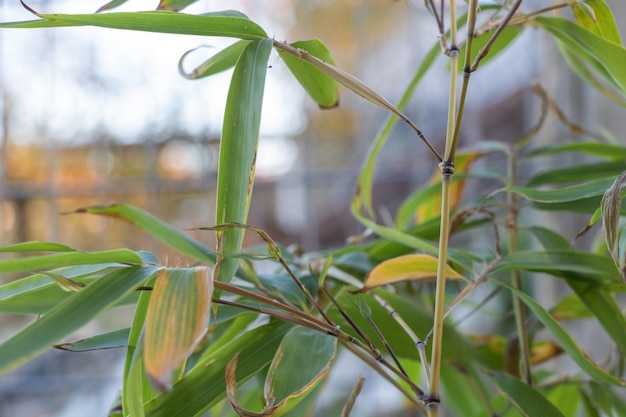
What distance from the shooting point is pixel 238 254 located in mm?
312

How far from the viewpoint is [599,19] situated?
0.42m

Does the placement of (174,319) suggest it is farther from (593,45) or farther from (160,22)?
(593,45)

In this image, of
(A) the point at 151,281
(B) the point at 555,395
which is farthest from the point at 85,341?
(B) the point at 555,395

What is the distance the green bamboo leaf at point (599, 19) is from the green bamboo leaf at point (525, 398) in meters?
0.23

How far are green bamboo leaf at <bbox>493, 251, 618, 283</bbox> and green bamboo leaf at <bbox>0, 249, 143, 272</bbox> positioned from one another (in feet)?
0.85

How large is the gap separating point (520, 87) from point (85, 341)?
1690mm

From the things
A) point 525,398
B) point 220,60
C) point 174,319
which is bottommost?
point 525,398

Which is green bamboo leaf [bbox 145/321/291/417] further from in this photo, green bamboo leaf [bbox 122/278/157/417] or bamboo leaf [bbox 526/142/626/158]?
bamboo leaf [bbox 526/142/626/158]

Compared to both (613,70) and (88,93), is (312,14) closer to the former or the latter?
(88,93)

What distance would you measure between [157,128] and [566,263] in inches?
45.9

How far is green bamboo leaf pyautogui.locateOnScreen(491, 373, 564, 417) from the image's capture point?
0.41 meters

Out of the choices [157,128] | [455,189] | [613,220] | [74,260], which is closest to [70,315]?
Result: [74,260]

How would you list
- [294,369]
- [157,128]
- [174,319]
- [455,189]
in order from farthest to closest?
[157,128] → [455,189] → [294,369] → [174,319]

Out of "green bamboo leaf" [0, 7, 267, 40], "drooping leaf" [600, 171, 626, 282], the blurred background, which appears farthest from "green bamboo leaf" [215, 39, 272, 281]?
the blurred background
